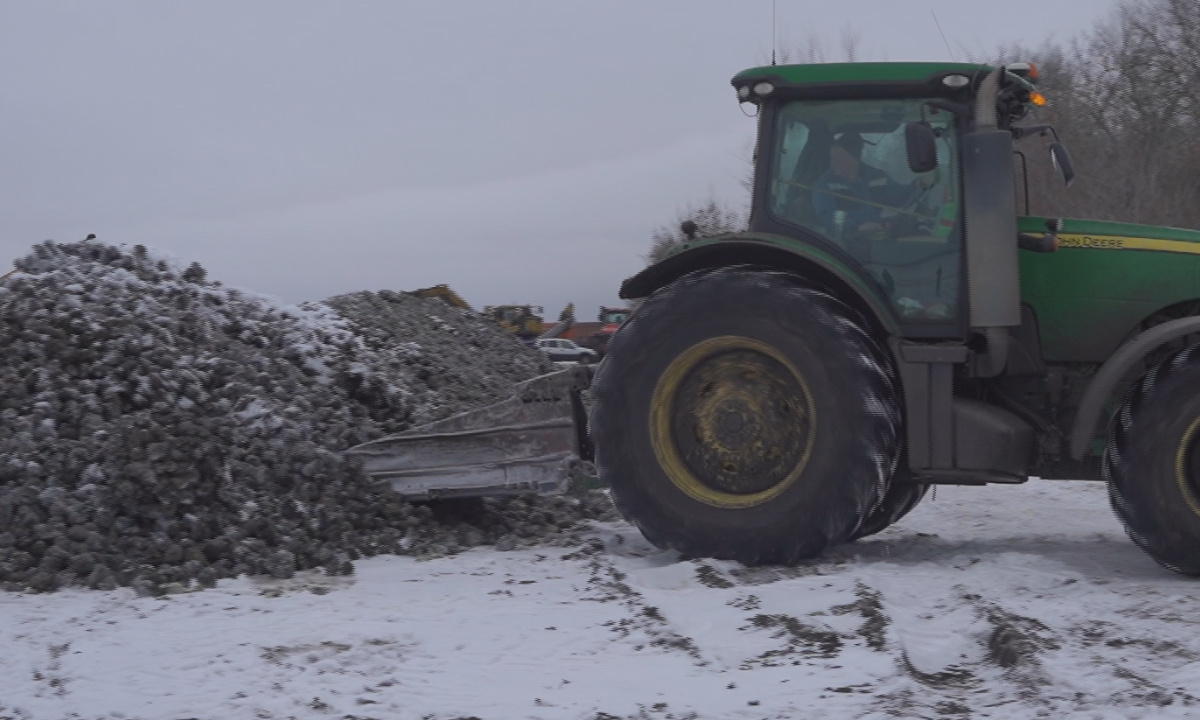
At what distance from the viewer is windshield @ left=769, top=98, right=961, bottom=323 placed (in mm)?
6625

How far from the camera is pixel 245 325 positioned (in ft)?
28.1

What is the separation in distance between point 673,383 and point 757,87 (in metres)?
1.58

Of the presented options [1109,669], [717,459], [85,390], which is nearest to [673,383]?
[717,459]

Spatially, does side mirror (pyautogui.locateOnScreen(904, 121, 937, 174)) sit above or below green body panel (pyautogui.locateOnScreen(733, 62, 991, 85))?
below

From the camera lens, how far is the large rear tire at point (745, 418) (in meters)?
6.35

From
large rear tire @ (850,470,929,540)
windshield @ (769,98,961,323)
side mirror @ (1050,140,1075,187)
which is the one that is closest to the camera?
windshield @ (769,98,961,323)

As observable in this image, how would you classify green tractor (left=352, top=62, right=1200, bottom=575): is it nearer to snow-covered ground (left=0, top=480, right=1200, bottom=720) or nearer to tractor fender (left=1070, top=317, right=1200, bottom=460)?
tractor fender (left=1070, top=317, right=1200, bottom=460)

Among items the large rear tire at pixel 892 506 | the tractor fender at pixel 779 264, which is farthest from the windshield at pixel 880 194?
the large rear tire at pixel 892 506

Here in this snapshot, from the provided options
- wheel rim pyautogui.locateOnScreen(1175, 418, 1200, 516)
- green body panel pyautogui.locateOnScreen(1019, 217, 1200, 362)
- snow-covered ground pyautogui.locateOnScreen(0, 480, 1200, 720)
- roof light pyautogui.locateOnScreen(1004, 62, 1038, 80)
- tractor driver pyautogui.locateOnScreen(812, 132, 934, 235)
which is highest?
roof light pyautogui.locateOnScreen(1004, 62, 1038, 80)

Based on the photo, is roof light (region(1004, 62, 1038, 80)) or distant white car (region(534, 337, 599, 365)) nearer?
roof light (region(1004, 62, 1038, 80))

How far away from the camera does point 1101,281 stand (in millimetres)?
6605

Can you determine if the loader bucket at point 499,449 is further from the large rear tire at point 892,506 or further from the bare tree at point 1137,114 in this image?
the bare tree at point 1137,114

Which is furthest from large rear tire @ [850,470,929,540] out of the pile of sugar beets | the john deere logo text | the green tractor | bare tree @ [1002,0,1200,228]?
bare tree @ [1002,0,1200,228]

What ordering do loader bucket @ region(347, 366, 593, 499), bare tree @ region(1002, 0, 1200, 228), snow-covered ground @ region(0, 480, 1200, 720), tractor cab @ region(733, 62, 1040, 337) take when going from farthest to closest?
bare tree @ region(1002, 0, 1200, 228) → loader bucket @ region(347, 366, 593, 499) → tractor cab @ region(733, 62, 1040, 337) → snow-covered ground @ region(0, 480, 1200, 720)
